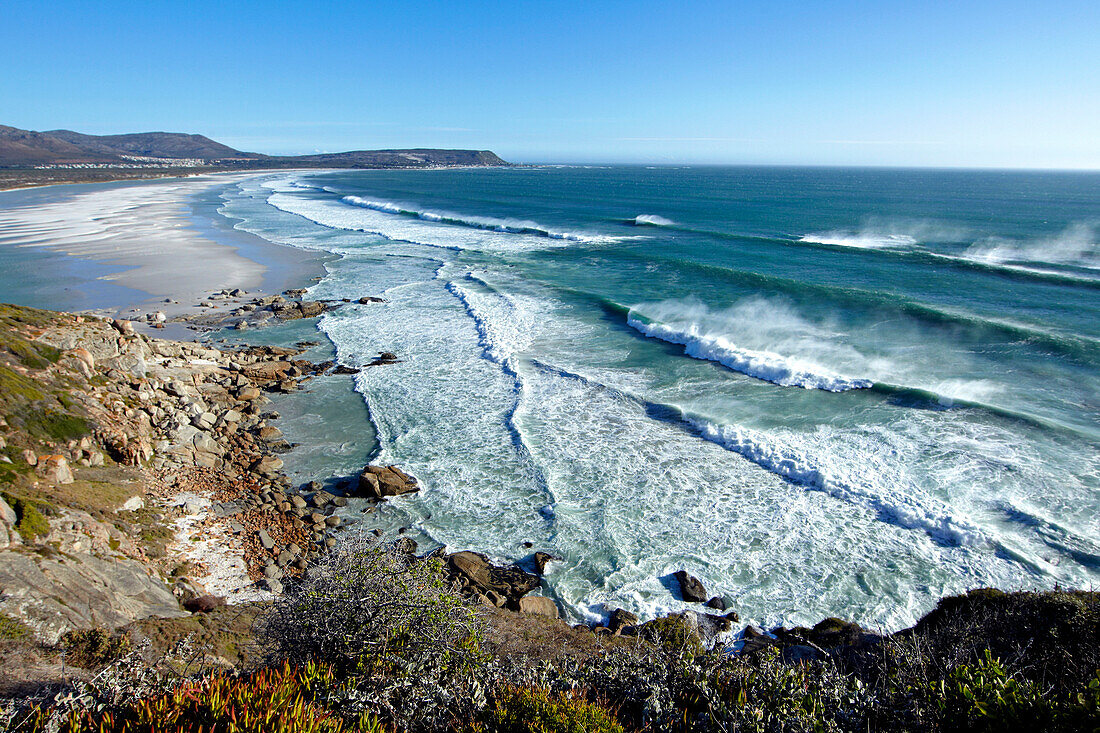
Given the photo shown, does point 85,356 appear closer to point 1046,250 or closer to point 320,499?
point 320,499

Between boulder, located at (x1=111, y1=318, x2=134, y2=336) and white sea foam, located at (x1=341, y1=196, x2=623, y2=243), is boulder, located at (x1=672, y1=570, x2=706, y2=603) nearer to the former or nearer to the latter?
boulder, located at (x1=111, y1=318, x2=134, y2=336)

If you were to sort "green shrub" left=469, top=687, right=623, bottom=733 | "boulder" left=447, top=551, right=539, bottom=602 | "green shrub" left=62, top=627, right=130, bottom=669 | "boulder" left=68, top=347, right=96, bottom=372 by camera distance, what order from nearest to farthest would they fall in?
1. "green shrub" left=469, top=687, right=623, bottom=733
2. "green shrub" left=62, top=627, right=130, bottom=669
3. "boulder" left=447, top=551, right=539, bottom=602
4. "boulder" left=68, top=347, right=96, bottom=372

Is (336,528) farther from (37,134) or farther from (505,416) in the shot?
(37,134)

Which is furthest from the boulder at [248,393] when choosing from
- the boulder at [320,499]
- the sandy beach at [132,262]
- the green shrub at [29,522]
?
the green shrub at [29,522]

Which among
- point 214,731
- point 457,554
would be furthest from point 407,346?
point 214,731

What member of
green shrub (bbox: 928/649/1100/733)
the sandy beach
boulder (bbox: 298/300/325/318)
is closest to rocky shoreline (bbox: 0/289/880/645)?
green shrub (bbox: 928/649/1100/733)

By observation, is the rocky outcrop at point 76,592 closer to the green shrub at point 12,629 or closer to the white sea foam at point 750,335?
the green shrub at point 12,629

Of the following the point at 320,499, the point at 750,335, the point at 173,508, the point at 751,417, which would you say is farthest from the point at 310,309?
the point at 751,417
